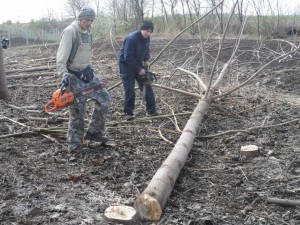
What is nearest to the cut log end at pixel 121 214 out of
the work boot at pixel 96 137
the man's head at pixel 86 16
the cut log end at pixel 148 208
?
the cut log end at pixel 148 208

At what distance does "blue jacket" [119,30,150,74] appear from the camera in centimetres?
605

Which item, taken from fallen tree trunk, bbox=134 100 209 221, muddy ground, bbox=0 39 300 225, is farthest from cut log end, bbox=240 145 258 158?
fallen tree trunk, bbox=134 100 209 221

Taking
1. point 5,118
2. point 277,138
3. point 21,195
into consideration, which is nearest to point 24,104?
point 5,118

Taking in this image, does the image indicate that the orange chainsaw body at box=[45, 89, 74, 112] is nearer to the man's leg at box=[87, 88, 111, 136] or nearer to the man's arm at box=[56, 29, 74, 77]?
the man's arm at box=[56, 29, 74, 77]

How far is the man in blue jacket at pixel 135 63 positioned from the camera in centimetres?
604

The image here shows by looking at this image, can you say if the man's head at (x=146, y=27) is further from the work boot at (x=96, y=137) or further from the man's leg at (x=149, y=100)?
the work boot at (x=96, y=137)

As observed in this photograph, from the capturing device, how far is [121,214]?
120 inches

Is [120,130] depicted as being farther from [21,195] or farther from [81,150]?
[21,195]

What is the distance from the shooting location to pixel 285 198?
11.8 feet

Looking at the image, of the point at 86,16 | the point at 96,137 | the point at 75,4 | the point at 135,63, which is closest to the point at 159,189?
the point at 96,137

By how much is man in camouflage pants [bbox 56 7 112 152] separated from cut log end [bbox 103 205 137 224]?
1.70 metres

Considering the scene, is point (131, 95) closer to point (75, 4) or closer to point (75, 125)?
point (75, 125)

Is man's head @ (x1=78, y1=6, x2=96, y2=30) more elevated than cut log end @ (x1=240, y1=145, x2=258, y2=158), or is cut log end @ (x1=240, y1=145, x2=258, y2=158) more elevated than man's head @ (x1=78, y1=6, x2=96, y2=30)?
man's head @ (x1=78, y1=6, x2=96, y2=30)

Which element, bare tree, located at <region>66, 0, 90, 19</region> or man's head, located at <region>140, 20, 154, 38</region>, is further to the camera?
bare tree, located at <region>66, 0, 90, 19</region>
